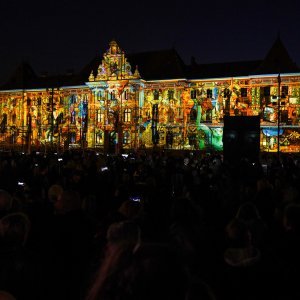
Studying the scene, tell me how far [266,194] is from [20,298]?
6029mm

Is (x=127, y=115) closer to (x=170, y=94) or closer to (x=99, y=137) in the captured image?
(x=99, y=137)

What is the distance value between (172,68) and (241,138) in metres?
40.8

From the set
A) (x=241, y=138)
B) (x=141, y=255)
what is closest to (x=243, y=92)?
(x=241, y=138)

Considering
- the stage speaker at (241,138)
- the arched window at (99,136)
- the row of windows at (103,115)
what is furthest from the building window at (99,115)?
the stage speaker at (241,138)

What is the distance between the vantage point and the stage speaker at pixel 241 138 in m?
17.9

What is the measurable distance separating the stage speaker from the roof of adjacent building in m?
29.6

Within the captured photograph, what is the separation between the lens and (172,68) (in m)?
57.7

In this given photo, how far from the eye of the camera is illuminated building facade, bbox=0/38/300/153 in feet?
161

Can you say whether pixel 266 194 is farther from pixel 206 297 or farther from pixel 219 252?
pixel 206 297

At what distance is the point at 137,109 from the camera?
56.6 meters

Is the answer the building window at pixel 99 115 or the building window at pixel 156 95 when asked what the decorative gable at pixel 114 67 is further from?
the building window at pixel 99 115

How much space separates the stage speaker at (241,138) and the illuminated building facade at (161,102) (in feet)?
91.5

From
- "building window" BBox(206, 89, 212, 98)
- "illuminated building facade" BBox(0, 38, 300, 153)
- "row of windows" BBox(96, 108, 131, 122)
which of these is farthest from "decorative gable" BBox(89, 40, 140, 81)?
"building window" BBox(206, 89, 212, 98)

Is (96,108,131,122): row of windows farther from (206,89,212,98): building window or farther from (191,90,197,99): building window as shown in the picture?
(206,89,212,98): building window
